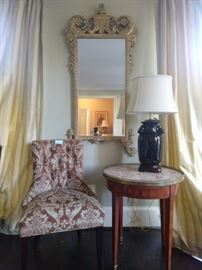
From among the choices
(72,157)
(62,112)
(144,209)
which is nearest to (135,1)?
(62,112)

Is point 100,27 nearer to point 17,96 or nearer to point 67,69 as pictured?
point 67,69

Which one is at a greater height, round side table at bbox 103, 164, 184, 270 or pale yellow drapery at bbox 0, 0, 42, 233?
pale yellow drapery at bbox 0, 0, 42, 233

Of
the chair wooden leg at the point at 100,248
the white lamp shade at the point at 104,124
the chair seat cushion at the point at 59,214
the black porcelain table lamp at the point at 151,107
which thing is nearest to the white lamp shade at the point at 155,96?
the black porcelain table lamp at the point at 151,107

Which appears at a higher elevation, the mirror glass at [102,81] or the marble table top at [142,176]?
the mirror glass at [102,81]

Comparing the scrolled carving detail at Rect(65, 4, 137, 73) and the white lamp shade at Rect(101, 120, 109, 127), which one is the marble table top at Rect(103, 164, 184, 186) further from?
the scrolled carving detail at Rect(65, 4, 137, 73)

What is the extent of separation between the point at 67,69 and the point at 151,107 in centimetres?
104

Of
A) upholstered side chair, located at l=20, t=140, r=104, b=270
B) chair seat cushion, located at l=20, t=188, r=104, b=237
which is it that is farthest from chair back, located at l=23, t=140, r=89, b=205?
chair seat cushion, located at l=20, t=188, r=104, b=237

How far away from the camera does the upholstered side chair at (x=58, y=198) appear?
6.42 ft

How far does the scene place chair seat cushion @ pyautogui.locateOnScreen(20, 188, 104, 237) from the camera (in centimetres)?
194

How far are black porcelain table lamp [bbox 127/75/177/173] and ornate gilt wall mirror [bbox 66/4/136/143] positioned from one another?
1.51ft

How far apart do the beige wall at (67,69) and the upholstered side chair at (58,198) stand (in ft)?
1.30

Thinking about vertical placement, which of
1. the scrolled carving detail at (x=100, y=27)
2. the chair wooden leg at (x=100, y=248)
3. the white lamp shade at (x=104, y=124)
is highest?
the scrolled carving detail at (x=100, y=27)

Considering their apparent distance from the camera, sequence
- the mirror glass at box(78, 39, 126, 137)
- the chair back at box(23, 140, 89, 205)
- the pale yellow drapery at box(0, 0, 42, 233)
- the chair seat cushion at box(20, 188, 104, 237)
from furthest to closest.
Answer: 1. the mirror glass at box(78, 39, 126, 137)
2. the pale yellow drapery at box(0, 0, 42, 233)
3. the chair back at box(23, 140, 89, 205)
4. the chair seat cushion at box(20, 188, 104, 237)

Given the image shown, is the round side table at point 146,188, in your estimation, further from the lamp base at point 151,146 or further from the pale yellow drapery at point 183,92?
the pale yellow drapery at point 183,92
